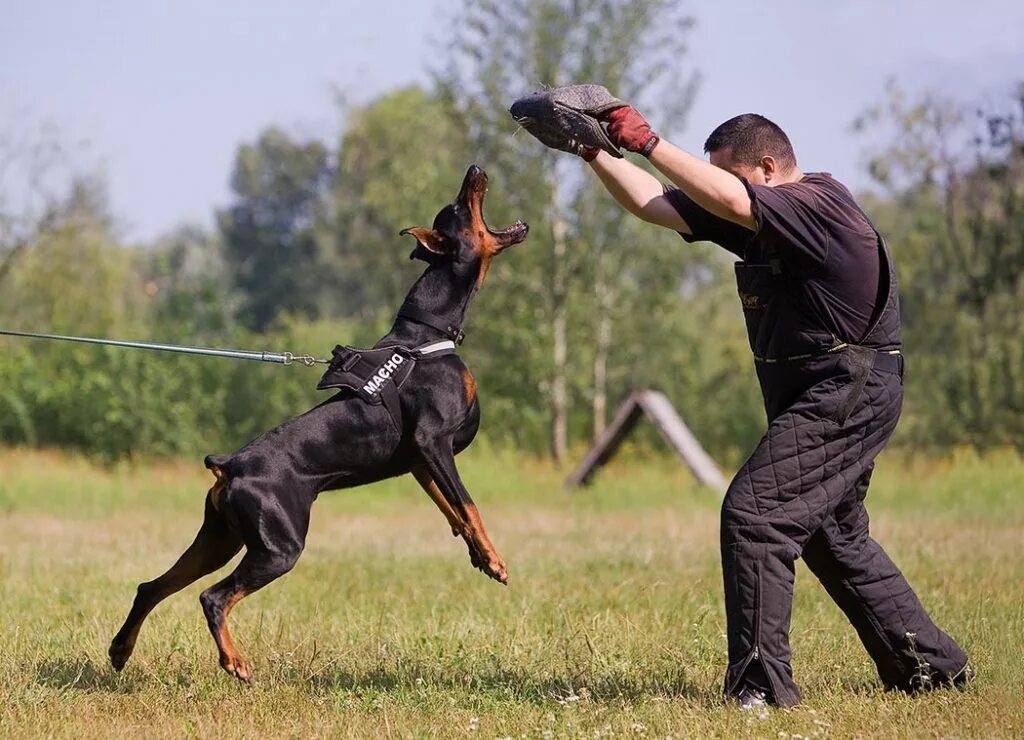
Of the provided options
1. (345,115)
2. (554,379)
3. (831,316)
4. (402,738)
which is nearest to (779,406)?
(831,316)

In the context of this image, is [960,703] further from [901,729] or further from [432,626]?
[432,626]

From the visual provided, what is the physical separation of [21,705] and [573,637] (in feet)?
7.59

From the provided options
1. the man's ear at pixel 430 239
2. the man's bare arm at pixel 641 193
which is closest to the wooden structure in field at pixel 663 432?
the man's ear at pixel 430 239

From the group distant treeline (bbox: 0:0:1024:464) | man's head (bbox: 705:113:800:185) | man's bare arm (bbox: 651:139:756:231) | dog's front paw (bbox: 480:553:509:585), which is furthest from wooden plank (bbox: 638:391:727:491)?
man's bare arm (bbox: 651:139:756:231)

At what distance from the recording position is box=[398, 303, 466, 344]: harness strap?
17.8 ft

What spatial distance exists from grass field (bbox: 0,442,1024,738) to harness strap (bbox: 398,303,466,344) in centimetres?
131

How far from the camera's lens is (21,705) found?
15.3ft

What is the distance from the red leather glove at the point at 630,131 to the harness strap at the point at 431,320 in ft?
4.41

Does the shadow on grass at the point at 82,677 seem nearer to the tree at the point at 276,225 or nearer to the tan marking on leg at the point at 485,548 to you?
the tan marking on leg at the point at 485,548

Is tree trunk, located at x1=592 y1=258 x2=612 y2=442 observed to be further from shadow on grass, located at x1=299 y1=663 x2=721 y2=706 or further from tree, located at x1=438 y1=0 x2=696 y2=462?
shadow on grass, located at x1=299 y1=663 x2=721 y2=706

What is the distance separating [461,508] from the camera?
5.10 metres

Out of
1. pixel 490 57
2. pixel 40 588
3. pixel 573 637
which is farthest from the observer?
pixel 490 57

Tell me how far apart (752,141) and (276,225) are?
61.4m

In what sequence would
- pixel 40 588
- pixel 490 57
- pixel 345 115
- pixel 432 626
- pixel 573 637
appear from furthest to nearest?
pixel 345 115
pixel 490 57
pixel 40 588
pixel 432 626
pixel 573 637
